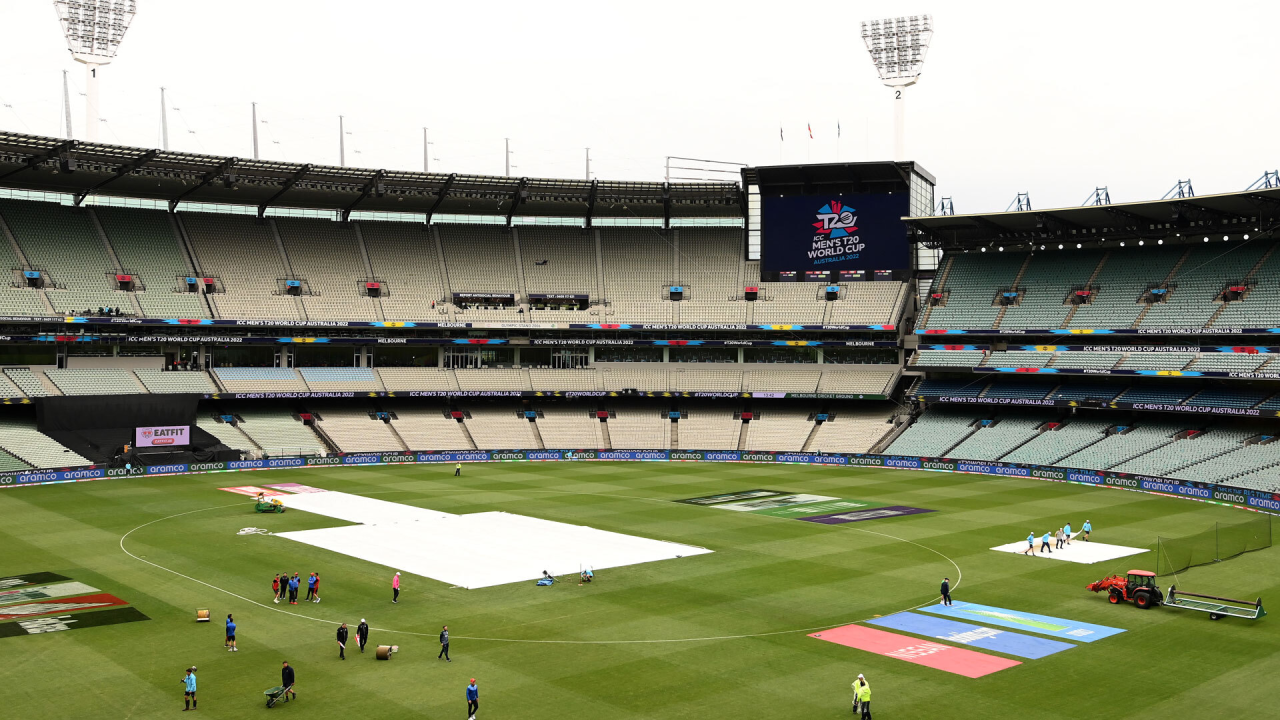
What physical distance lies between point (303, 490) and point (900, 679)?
1743 inches

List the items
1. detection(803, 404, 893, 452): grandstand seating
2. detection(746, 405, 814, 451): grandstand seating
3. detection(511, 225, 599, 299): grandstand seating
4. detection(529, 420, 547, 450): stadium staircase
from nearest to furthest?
1. detection(803, 404, 893, 452): grandstand seating
2. detection(746, 405, 814, 451): grandstand seating
3. detection(529, 420, 547, 450): stadium staircase
4. detection(511, 225, 599, 299): grandstand seating

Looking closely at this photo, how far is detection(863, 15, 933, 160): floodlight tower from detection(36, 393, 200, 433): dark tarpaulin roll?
→ 6019 centimetres

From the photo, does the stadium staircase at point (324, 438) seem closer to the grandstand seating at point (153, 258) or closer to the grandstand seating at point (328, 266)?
the grandstand seating at point (328, 266)

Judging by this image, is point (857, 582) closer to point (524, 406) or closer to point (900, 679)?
point (900, 679)

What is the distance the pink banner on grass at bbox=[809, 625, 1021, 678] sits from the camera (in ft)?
89.7

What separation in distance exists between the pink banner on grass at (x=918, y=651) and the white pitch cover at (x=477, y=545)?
38.9ft

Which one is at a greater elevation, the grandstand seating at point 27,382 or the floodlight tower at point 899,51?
the floodlight tower at point 899,51

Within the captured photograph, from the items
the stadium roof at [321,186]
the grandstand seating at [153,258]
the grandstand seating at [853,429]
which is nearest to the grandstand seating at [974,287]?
the grandstand seating at [853,429]

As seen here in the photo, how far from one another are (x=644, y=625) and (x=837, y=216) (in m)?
62.9

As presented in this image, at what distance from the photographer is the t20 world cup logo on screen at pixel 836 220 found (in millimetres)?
88250

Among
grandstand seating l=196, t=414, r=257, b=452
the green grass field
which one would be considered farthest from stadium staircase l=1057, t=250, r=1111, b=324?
grandstand seating l=196, t=414, r=257, b=452

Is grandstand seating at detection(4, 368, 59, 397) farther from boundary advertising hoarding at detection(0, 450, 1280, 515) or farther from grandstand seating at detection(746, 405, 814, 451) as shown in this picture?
grandstand seating at detection(746, 405, 814, 451)

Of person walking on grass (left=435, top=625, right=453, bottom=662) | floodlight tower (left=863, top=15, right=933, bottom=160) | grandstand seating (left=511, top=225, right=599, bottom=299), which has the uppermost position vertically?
floodlight tower (left=863, top=15, right=933, bottom=160)

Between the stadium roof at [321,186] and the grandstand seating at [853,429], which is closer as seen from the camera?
the stadium roof at [321,186]
